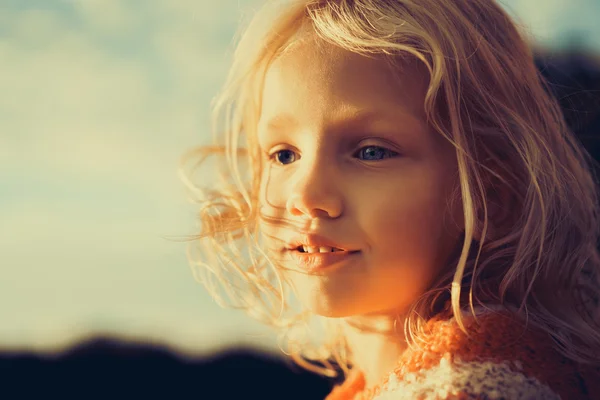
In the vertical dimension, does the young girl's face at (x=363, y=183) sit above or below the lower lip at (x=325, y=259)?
above

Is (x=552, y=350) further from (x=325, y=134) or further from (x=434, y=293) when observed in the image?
Result: (x=325, y=134)

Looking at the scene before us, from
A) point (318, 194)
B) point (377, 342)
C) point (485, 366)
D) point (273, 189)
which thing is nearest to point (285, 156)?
point (273, 189)

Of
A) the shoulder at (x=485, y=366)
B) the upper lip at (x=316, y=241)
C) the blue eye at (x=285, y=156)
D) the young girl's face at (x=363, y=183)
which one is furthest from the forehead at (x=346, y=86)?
the shoulder at (x=485, y=366)

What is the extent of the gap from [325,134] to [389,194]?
153 millimetres

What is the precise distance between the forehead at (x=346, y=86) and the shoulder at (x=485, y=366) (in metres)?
0.38

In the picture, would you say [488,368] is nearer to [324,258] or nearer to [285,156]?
[324,258]

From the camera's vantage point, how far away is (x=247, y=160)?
169 centimetres

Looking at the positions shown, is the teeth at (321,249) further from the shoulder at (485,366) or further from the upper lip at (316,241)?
the shoulder at (485,366)

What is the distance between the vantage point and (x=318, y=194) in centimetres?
125

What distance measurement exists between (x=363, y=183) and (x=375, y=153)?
0.20 feet

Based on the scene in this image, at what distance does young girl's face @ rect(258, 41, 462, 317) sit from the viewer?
127 cm

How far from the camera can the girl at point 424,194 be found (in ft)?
4.12

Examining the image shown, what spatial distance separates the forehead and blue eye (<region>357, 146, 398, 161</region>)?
0.07 m

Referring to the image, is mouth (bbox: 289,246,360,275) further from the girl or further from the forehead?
the forehead
